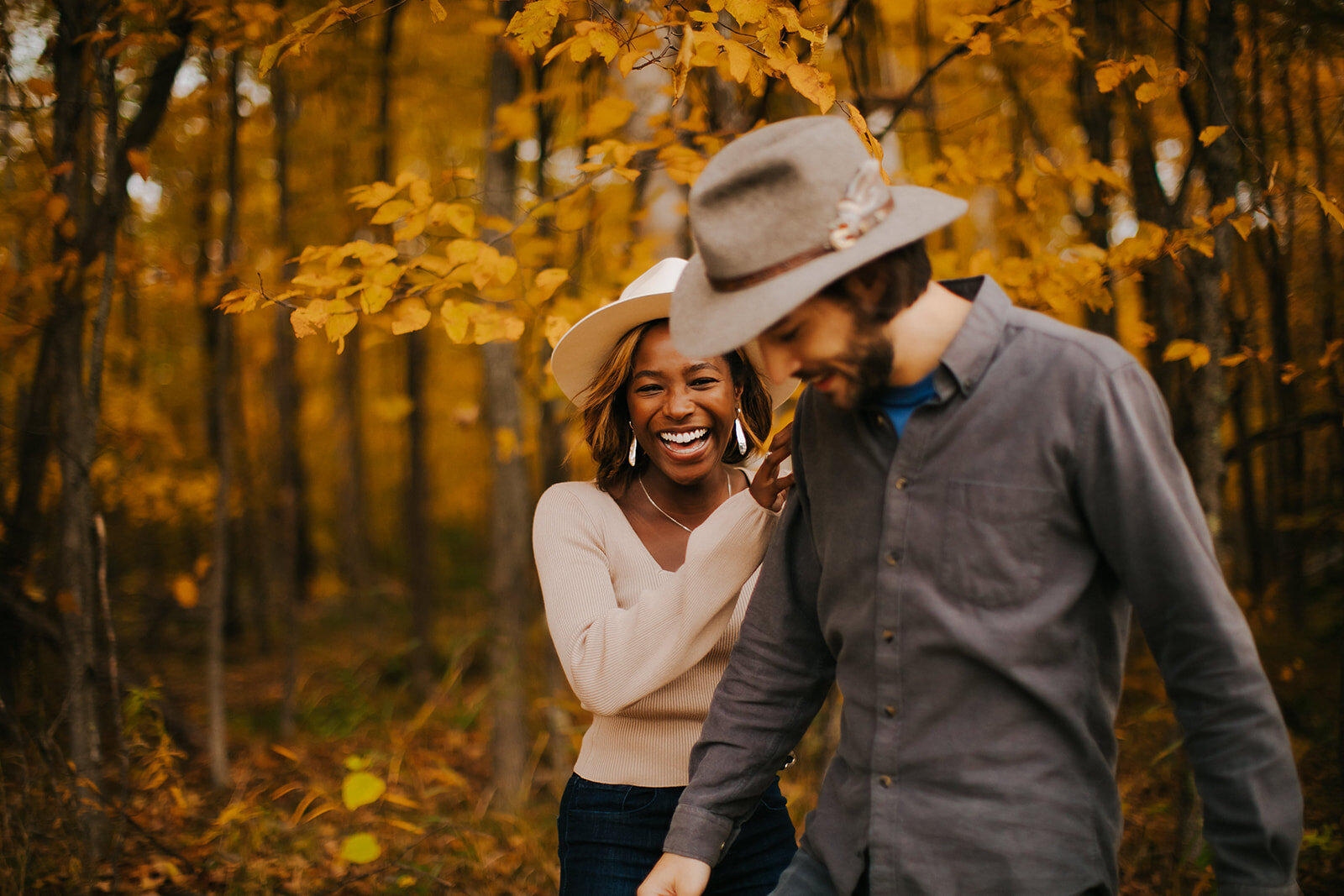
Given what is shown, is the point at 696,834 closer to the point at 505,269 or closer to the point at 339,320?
the point at 339,320

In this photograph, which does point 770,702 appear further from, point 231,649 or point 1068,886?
point 231,649

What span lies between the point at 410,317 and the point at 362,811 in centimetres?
297

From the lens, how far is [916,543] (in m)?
1.46

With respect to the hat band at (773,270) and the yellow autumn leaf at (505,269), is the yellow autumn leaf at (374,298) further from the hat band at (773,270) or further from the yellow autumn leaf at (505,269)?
the hat band at (773,270)

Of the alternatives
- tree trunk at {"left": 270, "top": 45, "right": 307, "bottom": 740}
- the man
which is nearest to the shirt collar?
the man

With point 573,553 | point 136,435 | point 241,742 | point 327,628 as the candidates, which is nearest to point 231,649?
point 327,628

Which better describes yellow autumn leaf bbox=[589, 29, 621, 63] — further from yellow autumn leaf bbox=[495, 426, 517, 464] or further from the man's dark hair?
yellow autumn leaf bbox=[495, 426, 517, 464]

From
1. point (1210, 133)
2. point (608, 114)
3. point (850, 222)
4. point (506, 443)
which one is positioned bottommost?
point (506, 443)

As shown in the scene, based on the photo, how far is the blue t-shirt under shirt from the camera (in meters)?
1.50

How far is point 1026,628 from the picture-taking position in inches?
54.7

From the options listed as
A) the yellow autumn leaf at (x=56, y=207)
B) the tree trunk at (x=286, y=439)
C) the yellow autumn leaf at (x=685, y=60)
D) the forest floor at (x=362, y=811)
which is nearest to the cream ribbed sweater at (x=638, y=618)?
the yellow autumn leaf at (x=685, y=60)

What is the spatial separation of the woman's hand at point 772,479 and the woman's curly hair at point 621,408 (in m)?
0.43

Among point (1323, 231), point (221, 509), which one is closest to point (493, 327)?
point (221, 509)

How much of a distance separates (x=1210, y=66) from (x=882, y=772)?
108 inches
